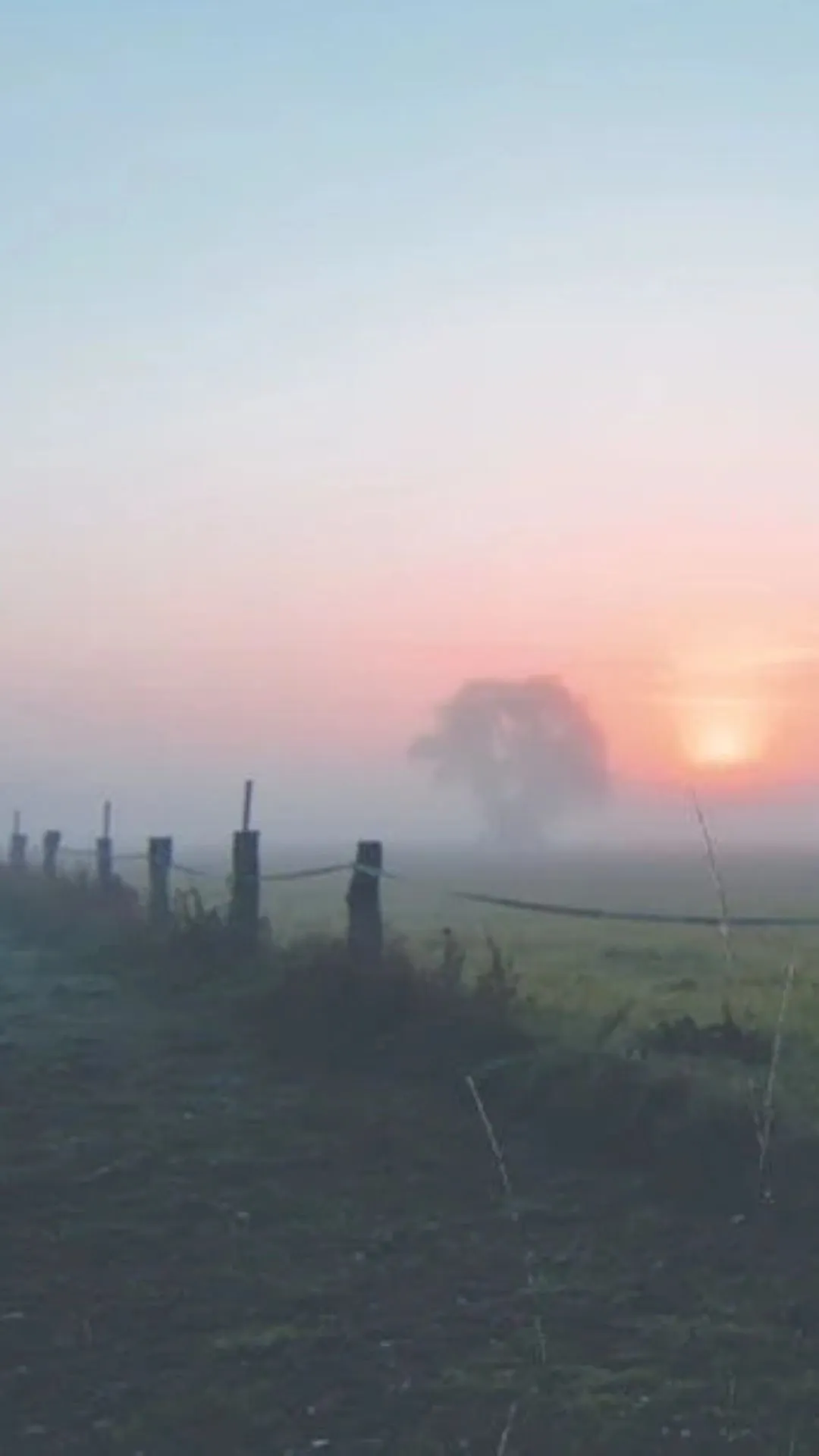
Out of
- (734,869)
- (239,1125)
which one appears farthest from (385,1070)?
(734,869)

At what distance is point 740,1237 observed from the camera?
7.68 meters

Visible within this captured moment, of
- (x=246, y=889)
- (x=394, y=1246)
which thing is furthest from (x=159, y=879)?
(x=394, y=1246)

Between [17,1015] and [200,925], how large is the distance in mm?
2559

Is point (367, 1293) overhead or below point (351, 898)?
below

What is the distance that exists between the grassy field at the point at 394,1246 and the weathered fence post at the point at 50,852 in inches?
634

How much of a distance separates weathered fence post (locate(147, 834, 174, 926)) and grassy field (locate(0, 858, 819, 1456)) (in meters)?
5.93

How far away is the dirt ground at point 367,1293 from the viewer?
18.6 feet

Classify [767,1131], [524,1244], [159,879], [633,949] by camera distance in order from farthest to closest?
[633,949] → [159,879] → [767,1131] → [524,1244]

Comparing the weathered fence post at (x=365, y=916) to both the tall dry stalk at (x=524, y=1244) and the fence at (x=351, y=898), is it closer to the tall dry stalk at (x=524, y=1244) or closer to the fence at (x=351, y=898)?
the fence at (x=351, y=898)

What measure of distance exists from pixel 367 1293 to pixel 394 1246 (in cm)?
65

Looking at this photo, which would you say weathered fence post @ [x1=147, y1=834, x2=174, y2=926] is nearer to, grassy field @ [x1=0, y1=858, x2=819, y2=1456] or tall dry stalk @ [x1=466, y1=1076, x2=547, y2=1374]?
grassy field @ [x1=0, y1=858, x2=819, y2=1456]

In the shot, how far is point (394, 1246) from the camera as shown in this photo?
7629 millimetres

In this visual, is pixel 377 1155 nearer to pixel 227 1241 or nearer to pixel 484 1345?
pixel 227 1241

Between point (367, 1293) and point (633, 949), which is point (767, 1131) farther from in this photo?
point (633, 949)
